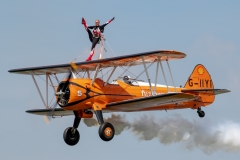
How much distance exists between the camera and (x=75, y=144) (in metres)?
33.2

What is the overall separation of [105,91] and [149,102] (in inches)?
68.4

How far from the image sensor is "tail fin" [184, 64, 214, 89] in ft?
123

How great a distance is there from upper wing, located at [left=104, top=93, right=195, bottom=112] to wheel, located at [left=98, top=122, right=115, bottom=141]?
0.99 metres

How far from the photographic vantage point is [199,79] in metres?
37.6

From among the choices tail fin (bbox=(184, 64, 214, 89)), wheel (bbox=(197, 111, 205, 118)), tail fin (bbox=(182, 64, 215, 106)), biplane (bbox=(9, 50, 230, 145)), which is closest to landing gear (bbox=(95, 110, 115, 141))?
biplane (bbox=(9, 50, 230, 145))

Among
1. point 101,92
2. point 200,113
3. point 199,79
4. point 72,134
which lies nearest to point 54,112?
point 72,134

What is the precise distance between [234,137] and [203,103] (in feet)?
7.01

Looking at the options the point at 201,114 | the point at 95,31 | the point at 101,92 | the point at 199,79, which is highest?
the point at 95,31

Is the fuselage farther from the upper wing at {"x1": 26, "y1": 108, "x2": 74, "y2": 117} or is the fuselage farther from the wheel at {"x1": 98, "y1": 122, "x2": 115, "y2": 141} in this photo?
the upper wing at {"x1": 26, "y1": 108, "x2": 74, "y2": 117}

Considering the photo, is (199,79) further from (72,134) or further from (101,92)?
(72,134)

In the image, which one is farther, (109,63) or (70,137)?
(70,137)

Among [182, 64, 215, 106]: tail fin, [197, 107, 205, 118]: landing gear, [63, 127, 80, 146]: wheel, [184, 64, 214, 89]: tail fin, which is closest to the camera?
[63, 127, 80, 146]: wheel

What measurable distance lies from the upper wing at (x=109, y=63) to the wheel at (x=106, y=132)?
2.38 meters

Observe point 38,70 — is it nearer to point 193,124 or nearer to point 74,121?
point 74,121
